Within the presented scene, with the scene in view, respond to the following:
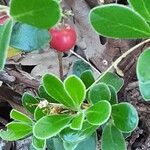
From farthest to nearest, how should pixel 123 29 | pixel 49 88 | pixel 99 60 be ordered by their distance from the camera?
pixel 99 60
pixel 49 88
pixel 123 29

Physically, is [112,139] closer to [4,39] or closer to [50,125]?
[50,125]

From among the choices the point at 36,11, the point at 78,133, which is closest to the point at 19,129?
the point at 78,133

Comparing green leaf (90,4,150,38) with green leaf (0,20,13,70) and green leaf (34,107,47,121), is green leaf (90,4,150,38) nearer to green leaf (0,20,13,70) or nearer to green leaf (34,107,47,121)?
green leaf (0,20,13,70)

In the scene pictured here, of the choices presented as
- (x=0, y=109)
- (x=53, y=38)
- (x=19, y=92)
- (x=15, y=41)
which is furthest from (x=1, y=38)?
(x=0, y=109)

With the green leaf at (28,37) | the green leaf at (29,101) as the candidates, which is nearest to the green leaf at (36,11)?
the green leaf at (28,37)

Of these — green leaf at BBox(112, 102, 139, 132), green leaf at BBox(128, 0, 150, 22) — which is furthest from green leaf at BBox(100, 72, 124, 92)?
green leaf at BBox(128, 0, 150, 22)

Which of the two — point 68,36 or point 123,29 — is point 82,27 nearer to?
point 68,36
